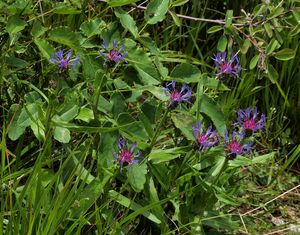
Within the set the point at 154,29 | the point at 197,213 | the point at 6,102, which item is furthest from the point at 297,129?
the point at 6,102

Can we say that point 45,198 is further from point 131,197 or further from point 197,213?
point 197,213

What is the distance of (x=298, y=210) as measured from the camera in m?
2.97

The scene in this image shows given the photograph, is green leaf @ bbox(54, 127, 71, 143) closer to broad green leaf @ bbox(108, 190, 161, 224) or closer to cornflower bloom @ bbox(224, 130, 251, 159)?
broad green leaf @ bbox(108, 190, 161, 224)

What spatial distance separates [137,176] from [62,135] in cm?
24

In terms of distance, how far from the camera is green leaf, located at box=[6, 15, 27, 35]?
2.30m

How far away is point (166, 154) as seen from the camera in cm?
232

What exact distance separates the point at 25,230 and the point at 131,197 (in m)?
0.49

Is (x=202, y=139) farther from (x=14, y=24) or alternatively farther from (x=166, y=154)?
(x=14, y=24)

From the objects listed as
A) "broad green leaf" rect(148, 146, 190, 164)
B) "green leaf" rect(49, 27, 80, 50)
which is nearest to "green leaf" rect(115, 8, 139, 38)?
"green leaf" rect(49, 27, 80, 50)

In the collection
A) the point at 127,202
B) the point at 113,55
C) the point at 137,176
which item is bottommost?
the point at 127,202

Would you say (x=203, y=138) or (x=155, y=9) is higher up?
(x=155, y=9)

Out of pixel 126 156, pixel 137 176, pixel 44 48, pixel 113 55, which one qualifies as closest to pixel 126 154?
pixel 126 156

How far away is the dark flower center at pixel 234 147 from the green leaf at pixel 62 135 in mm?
447

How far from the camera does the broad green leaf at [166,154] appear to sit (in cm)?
230
